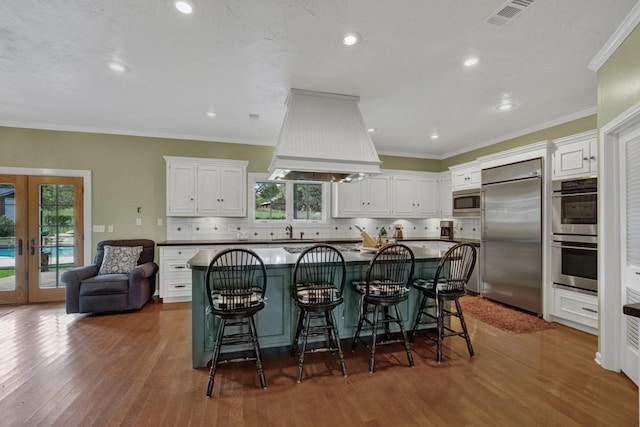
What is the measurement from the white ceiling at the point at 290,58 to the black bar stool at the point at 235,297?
1.80 metres

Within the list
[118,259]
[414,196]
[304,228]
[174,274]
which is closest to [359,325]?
[304,228]

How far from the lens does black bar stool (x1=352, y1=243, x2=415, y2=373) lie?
2.72 metres

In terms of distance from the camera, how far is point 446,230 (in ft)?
20.6

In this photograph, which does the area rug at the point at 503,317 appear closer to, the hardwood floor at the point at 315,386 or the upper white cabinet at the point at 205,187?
the hardwood floor at the point at 315,386

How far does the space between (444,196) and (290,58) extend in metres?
4.83

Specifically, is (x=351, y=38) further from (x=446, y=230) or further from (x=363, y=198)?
(x=446, y=230)

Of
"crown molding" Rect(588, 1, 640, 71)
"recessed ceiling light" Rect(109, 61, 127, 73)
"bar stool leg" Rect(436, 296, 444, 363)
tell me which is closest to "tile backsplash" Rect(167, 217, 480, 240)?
"recessed ceiling light" Rect(109, 61, 127, 73)

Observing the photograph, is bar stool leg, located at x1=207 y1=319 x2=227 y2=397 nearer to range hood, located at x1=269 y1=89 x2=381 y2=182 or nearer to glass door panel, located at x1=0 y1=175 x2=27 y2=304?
range hood, located at x1=269 y1=89 x2=381 y2=182

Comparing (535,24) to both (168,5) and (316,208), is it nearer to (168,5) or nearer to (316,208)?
(168,5)

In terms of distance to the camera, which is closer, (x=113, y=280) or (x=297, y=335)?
(x=297, y=335)

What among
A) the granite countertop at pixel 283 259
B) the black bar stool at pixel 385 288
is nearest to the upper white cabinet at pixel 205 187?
the granite countertop at pixel 283 259

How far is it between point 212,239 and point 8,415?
11.3ft

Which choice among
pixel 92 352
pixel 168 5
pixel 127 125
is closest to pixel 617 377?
pixel 168 5

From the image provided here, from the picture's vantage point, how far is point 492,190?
15.5 feet
